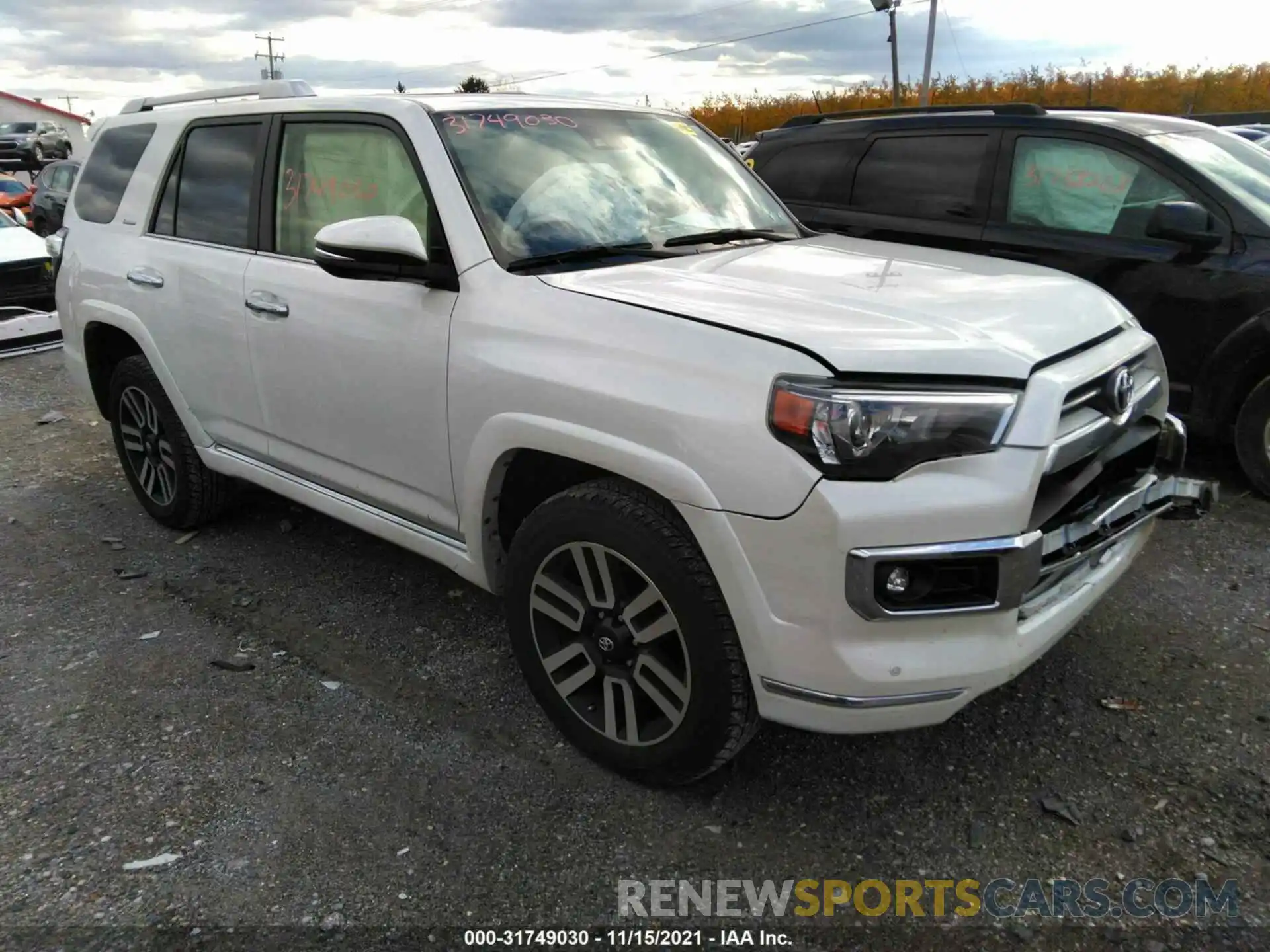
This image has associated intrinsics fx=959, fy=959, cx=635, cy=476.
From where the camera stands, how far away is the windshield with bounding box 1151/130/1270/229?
4719mm

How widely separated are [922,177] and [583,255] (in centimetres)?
339

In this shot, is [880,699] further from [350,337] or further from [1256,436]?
[1256,436]

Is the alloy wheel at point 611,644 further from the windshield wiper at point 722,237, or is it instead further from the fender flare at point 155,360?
the fender flare at point 155,360

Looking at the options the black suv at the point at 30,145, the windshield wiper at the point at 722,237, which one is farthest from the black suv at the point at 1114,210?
the black suv at the point at 30,145

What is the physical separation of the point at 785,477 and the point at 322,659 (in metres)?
2.11

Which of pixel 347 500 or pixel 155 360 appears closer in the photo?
pixel 347 500

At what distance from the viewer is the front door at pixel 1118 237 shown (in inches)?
183

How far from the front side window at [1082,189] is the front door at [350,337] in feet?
11.8

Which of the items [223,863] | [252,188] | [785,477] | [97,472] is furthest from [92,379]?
[785,477]

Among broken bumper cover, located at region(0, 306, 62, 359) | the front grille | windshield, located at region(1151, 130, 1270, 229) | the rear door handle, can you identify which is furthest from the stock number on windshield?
the front grille

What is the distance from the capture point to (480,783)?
276cm

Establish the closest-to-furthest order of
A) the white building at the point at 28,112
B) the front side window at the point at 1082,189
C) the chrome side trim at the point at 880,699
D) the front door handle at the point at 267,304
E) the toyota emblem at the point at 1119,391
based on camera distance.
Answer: the chrome side trim at the point at 880,699 → the toyota emblem at the point at 1119,391 → the front door handle at the point at 267,304 → the front side window at the point at 1082,189 → the white building at the point at 28,112

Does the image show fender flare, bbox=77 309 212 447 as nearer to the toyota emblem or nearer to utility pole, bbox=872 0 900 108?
the toyota emblem

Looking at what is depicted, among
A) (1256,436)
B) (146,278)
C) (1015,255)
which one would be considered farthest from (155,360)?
(1256,436)
